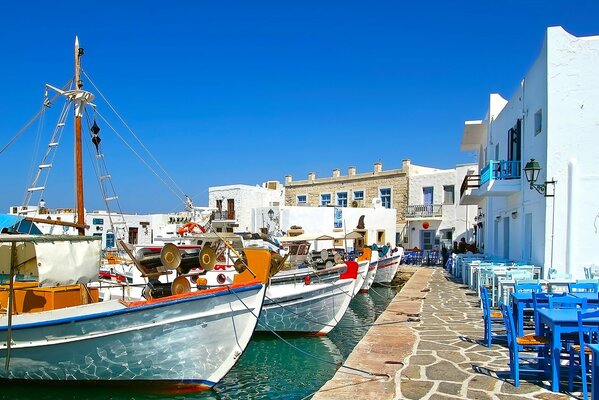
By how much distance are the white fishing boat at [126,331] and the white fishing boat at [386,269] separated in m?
15.9

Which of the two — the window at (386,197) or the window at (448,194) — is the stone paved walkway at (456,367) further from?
the window at (386,197)

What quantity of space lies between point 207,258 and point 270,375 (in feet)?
8.75

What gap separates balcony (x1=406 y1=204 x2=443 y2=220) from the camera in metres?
34.0

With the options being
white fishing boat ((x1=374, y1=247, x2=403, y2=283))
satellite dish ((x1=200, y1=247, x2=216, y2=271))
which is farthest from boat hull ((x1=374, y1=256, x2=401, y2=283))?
satellite dish ((x1=200, y1=247, x2=216, y2=271))

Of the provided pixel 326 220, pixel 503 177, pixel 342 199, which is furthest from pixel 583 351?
pixel 342 199

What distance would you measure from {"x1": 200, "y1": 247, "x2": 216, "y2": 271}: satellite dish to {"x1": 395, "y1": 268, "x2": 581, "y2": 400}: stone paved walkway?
12.2 ft

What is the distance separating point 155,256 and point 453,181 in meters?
27.3

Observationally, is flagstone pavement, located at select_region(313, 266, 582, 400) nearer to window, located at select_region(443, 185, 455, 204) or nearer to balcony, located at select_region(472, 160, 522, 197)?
balcony, located at select_region(472, 160, 522, 197)

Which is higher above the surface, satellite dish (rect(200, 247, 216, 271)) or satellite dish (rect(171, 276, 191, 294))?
satellite dish (rect(200, 247, 216, 271))

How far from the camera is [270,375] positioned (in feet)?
32.6

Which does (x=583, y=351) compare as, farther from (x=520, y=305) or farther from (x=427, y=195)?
(x=427, y=195)

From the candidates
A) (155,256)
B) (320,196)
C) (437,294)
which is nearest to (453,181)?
(320,196)

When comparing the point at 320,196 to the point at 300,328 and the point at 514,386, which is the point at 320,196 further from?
the point at 514,386

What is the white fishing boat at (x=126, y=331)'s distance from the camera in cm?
795
